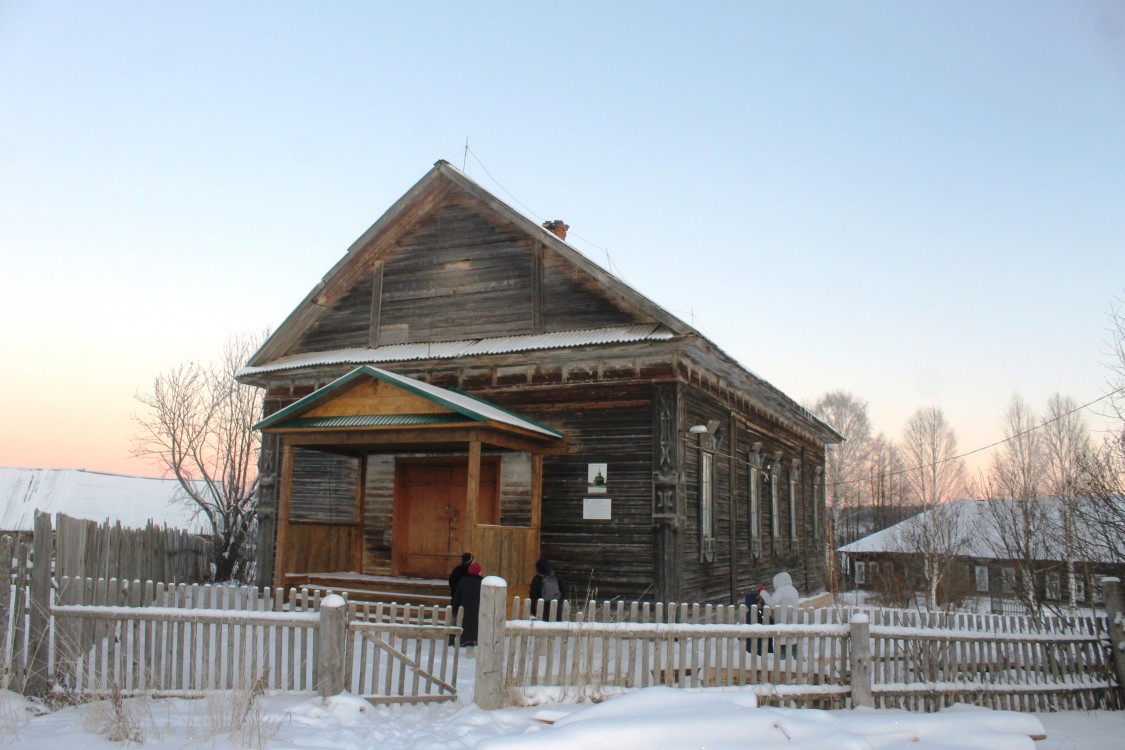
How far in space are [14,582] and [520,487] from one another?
7.03m

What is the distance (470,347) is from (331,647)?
7.53 m

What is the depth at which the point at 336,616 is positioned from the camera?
7465 millimetres

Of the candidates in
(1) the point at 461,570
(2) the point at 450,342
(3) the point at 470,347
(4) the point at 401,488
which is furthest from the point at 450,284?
(1) the point at 461,570

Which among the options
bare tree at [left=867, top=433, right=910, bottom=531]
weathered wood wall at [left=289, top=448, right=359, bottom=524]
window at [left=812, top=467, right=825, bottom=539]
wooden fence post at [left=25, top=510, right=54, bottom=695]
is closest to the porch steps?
weathered wood wall at [left=289, top=448, right=359, bottom=524]

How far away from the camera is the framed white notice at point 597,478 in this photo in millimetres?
13078

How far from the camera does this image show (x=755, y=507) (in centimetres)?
1777

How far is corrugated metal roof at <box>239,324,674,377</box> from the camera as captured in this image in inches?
509

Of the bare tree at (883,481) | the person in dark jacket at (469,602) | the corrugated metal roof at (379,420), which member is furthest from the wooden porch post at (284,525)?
the bare tree at (883,481)

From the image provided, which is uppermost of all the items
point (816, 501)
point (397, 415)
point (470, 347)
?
point (470, 347)

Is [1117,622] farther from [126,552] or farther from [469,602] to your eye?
[126,552]

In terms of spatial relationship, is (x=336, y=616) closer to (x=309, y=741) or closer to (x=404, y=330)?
(x=309, y=741)

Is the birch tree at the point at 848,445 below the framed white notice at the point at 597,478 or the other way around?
the other way around

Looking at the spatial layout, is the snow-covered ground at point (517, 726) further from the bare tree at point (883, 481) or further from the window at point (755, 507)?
the bare tree at point (883, 481)

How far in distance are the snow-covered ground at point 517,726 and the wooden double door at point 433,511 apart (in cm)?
584
